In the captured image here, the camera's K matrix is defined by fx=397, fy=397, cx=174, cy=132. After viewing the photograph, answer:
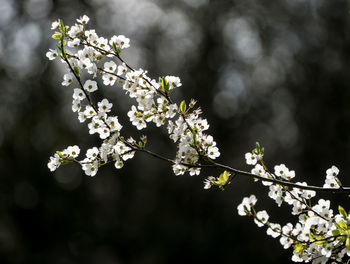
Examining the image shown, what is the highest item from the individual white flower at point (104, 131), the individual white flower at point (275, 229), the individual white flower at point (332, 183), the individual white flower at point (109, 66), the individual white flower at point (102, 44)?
the individual white flower at point (102, 44)

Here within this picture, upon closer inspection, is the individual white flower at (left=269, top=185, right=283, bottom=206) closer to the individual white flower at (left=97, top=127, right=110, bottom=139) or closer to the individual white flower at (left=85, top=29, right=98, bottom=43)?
the individual white flower at (left=97, top=127, right=110, bottom=139)

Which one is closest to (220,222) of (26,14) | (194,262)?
(194,262)

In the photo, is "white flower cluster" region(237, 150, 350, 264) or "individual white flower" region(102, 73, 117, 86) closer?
"white flower cluster" region(237, 150, 350, 264)

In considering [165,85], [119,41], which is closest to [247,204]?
[165,85]

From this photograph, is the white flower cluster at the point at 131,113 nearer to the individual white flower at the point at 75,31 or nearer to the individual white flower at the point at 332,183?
the individual white flower at the point at 75,31

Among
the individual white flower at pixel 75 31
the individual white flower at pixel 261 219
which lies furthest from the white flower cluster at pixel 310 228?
the individual white flower at pixel 75 31

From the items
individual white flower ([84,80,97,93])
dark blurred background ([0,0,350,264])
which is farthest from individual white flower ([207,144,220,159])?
dark blurred background ([0,0,350,264])
